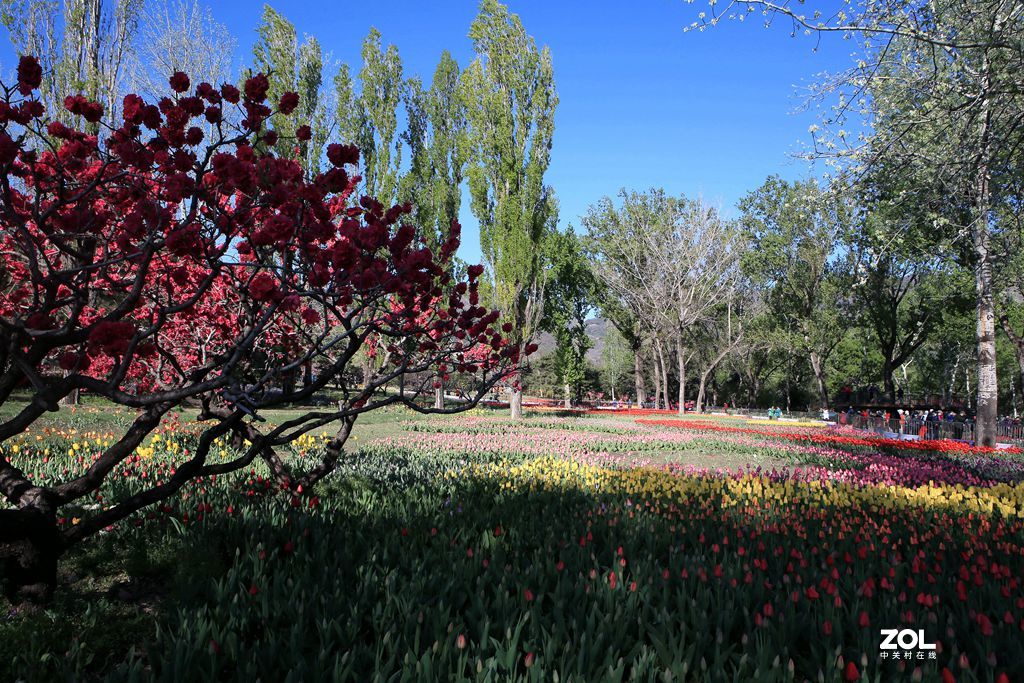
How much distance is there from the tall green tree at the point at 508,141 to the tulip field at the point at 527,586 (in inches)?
646

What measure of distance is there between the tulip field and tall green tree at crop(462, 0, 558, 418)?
16.4 metres

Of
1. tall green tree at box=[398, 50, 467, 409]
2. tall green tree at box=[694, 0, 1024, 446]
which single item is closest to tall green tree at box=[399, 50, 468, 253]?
tall green tree at box=[398, 50, 467, 409]

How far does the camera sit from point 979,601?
3330 millimetres

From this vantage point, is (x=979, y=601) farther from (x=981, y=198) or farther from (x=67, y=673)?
(x=981, y=198)

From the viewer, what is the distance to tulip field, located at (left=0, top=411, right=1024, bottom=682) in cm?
260

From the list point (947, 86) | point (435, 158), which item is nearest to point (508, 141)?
point (435, 158)

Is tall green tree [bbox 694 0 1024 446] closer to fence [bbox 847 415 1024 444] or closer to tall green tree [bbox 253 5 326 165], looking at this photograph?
fence [bbox 847 415 1024 444]

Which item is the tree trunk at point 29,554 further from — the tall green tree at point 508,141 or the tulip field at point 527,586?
the tall green tree at point 508,141

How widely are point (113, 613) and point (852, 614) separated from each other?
4213 mm

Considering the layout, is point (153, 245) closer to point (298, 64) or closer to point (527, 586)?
point (527, 586)

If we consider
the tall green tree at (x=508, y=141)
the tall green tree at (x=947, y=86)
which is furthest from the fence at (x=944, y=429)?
the tall green tree at (x=508, y=141)

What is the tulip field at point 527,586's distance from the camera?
8.54 feet

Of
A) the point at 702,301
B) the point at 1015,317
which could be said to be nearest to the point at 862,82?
the point at 702,301

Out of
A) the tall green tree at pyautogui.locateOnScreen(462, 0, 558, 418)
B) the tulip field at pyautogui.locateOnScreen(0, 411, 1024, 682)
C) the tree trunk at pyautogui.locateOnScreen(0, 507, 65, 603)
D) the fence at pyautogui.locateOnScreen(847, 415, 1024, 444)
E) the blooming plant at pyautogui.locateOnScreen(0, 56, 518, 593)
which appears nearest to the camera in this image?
the tulip field at pyautogui.locateOnScreen(0, 411, 1024, 682)
